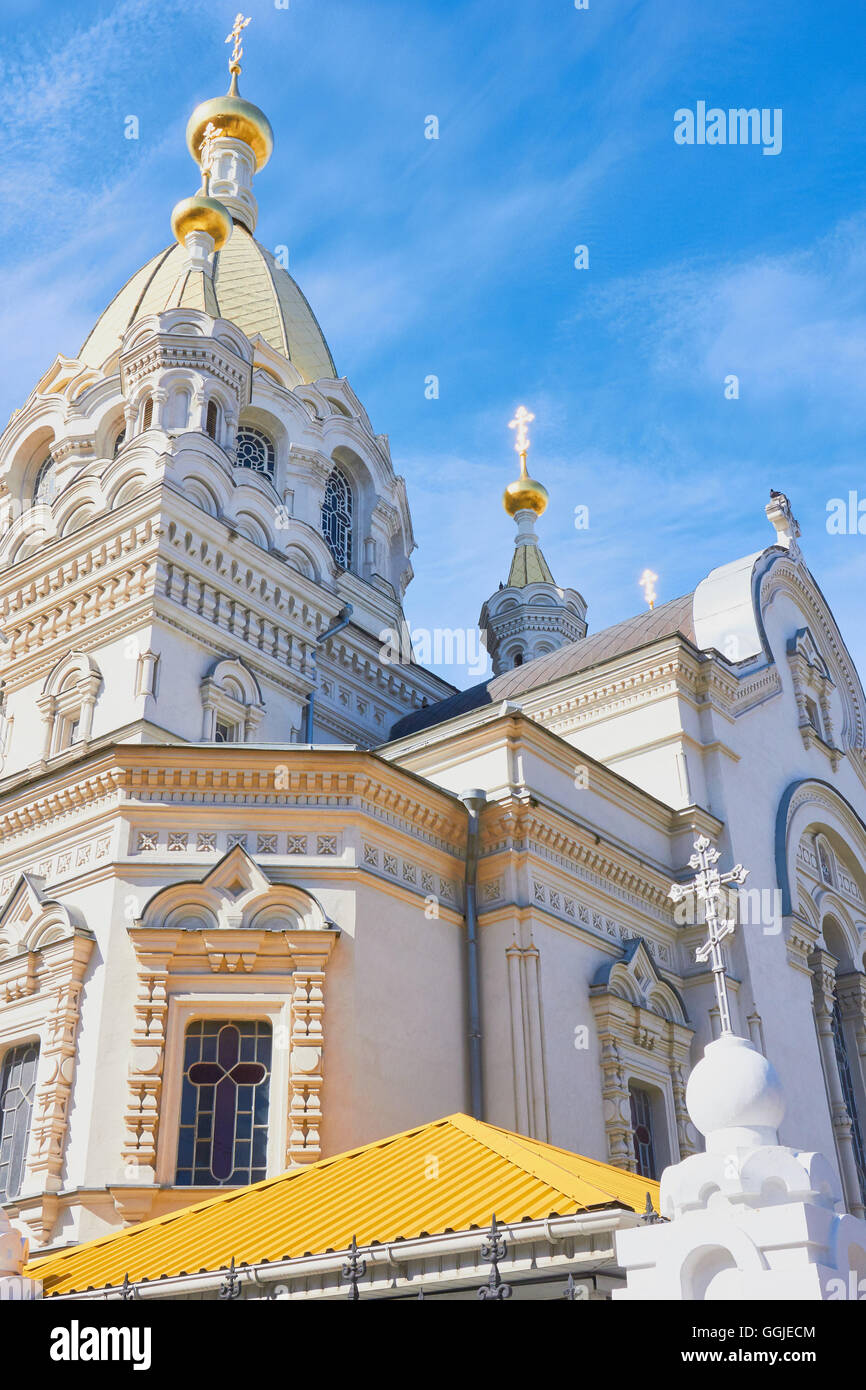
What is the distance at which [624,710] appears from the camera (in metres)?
16.2

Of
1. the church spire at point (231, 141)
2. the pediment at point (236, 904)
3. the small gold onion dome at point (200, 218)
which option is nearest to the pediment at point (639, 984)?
the pediment at point (236, 904)

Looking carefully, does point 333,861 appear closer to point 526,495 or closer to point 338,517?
point 338,517

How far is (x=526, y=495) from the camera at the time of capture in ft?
103

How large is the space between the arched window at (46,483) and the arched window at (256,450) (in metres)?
2.81

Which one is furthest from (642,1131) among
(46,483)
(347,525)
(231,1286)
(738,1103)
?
(46,483)

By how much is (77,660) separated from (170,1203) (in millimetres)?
7399

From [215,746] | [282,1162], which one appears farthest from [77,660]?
[282,1162]

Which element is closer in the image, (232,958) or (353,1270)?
(353,1270)

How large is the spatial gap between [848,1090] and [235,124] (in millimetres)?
21784

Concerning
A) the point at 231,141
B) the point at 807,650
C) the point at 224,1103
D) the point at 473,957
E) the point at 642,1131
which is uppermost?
the point at 231,141

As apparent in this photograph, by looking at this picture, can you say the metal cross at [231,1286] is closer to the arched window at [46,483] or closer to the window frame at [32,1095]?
the window frame at [32,1095]

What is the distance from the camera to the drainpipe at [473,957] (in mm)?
11648

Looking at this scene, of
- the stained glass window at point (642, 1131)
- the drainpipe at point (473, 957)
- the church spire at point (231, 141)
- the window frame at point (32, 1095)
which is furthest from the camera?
the church spire at point (231, 141)
